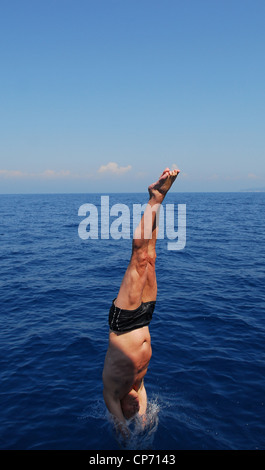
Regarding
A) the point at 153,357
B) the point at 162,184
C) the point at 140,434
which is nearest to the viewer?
the point at 162,184

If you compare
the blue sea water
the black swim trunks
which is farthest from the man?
the blue sea water

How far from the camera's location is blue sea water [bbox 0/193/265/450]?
7.39 meters

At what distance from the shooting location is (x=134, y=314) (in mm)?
4938

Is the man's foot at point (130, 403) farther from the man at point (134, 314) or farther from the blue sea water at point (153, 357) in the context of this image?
the blue sea water at point (153, 357)

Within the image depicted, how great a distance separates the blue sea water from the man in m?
2.61

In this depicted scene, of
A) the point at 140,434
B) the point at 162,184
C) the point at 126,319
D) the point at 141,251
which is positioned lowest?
the point at 140,434

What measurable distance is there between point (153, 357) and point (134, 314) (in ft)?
22.1

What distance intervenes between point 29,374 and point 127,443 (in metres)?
4.48

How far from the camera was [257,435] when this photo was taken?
23.8 feet

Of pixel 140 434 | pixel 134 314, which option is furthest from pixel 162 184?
pixel 140 434

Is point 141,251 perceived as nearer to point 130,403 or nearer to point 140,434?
point 130,403

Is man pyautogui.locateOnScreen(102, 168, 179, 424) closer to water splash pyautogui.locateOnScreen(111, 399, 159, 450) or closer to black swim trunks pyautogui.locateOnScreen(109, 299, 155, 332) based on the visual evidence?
black swim trunks pyautogui.locateOnScreen(109, 299, 155, 332)

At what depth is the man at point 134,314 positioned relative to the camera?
15.5 ft
